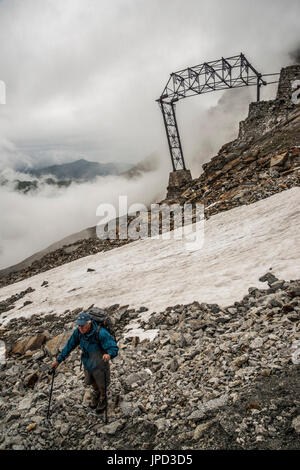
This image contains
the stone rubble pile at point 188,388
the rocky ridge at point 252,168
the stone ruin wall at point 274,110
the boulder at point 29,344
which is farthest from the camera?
the stone ruin wall at point 274,110

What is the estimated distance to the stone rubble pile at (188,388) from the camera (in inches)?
182

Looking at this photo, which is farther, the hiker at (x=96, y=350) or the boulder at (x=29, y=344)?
the boulder at (x=29, y=344)

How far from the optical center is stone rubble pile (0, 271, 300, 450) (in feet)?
15.1

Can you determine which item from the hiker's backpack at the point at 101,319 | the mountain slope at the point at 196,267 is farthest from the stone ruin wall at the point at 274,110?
the hiker's backpack at the point at 101,319

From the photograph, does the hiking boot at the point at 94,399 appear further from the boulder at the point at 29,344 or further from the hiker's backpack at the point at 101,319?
the boulder at the point at 29,344

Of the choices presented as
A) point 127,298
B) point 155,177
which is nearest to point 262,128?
point 127,298

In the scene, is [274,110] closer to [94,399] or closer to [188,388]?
[188,388]

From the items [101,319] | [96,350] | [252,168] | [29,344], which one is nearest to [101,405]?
[96,350]

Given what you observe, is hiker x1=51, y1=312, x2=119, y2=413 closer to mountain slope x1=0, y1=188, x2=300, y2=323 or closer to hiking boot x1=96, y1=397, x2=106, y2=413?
hiking boot x1=96, y1=397, x2=106, y2=413

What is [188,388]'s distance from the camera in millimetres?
5680

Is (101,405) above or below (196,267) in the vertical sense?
below

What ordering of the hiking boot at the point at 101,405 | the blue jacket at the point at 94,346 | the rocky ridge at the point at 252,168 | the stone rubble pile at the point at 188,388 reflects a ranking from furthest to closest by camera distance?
the rocky ridge at the point at 252,168, the hiking boot at the point at 101,405, the blue jacket at the point at 94,346, the stone rubble pile at the point at 188,388

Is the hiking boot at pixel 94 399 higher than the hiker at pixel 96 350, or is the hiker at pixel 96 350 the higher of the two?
the hiker at pixel 96 350
